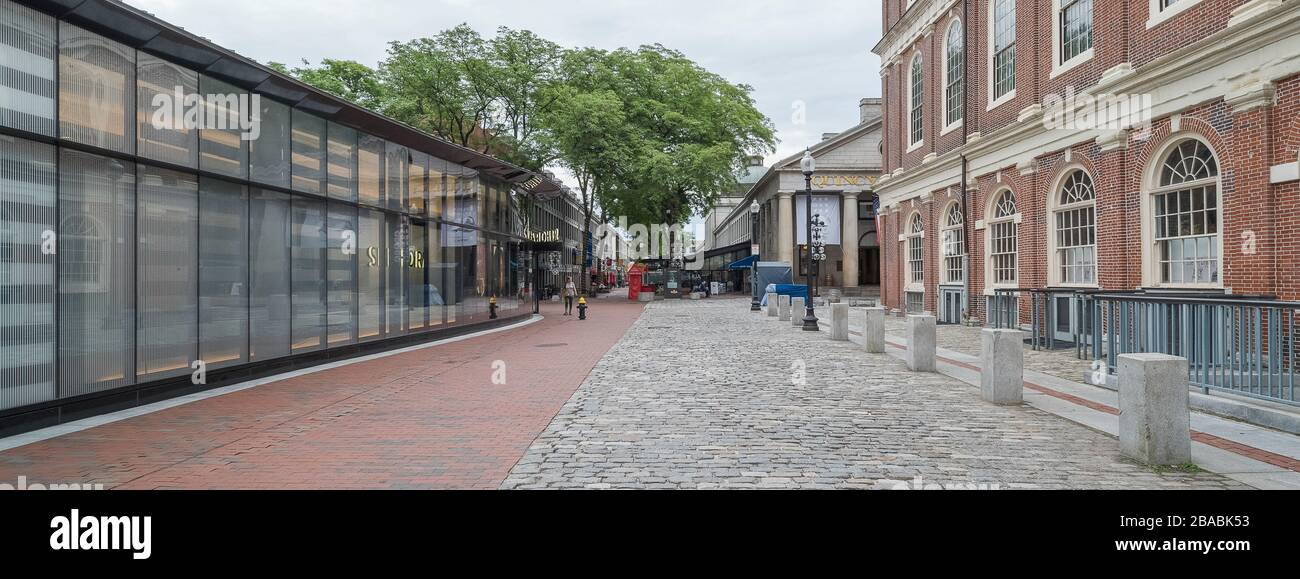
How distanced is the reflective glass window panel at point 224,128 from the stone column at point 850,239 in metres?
43.2

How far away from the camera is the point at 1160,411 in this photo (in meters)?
5.61

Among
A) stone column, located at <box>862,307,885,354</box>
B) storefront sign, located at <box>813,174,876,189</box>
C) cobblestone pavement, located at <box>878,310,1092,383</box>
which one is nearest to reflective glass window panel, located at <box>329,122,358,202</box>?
stone column, located at <box>862,307,885,354</box>

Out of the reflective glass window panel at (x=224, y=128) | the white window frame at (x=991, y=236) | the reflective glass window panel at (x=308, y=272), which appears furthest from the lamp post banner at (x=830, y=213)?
the reflective glass window panel at (x=224, y=128)

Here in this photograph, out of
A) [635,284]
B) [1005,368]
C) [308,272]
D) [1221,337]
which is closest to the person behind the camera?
[1221,337]

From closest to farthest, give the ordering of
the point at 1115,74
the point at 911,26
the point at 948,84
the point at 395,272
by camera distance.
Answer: the point at 1115,74 < the point at 395,272 < the point at 948,84 < the point at 911,26

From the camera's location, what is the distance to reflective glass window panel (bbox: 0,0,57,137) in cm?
723

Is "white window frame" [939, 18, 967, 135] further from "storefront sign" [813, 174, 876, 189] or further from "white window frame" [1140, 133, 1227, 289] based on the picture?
"storefront sign" [813, 174, 876, 189]

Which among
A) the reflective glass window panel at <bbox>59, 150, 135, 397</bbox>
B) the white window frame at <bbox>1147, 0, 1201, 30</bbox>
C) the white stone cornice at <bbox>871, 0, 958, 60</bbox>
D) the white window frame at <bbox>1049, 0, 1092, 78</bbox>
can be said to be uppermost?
the white stone cornice at <bbox>871, 0, 958, 60</bbox>

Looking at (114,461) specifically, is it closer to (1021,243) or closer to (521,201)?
(1021,243)

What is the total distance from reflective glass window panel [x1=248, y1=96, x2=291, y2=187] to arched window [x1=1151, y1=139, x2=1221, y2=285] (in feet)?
52.1

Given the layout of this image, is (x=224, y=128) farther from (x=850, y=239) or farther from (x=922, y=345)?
(x=850, y=239)

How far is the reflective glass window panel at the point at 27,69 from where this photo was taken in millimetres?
7230

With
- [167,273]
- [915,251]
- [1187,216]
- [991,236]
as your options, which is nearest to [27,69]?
[167,273]

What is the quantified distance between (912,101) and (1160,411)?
76.0ft
